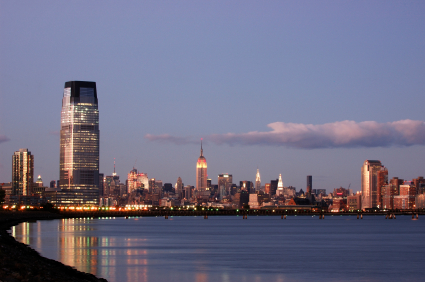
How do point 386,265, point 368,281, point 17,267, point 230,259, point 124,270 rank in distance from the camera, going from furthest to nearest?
point 230,259
point 386,265
point 124,270
point 368,281
point 17,267

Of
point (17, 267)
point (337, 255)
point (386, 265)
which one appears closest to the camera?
point (17, 267)

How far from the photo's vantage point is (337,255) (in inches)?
3228

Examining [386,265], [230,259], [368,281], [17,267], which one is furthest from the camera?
Result: [230,259]

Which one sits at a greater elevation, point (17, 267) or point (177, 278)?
point (17, 267)

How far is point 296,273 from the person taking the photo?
199ft

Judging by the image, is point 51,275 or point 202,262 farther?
point 202,262

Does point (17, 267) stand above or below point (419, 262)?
above

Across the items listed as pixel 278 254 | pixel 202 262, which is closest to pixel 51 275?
pixel 202 262

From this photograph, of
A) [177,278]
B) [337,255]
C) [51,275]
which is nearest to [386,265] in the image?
[337,255]

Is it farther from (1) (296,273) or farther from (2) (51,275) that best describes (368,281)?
(2) (51,275)

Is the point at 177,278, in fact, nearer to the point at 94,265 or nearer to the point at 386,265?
the point at 94,265

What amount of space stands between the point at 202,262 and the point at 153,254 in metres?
10.6

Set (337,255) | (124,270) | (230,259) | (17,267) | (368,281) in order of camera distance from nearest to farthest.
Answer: (17,267) → (368,281) → (124,270) → (230,259) → (337,255)

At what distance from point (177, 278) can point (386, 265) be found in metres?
26.3
